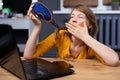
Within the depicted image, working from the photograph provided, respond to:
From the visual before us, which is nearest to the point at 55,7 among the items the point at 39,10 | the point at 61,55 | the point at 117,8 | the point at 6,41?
the point at 117,8

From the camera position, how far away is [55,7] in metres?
3.75

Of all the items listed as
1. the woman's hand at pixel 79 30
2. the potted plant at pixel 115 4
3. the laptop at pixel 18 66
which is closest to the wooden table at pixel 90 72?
the laptop at pixel 18 66

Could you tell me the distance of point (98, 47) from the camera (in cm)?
128

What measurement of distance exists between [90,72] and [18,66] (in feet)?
1.11

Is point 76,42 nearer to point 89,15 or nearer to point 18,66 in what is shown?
point 89,15

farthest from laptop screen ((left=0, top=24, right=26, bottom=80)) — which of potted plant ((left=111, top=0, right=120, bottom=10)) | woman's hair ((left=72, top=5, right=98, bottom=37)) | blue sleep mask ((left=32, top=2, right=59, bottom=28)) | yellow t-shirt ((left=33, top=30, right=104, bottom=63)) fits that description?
potted plant ((left=111, top=0, right=120, bottom=10))

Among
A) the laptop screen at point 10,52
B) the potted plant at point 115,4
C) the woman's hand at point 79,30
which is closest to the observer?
the laptop screen at point 10,52

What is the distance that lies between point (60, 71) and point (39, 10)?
371mm

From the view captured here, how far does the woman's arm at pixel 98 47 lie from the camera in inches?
48.3

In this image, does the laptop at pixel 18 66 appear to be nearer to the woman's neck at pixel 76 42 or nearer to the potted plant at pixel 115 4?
the woman's neck at pixel 76 42

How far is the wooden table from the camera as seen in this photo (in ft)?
3.16

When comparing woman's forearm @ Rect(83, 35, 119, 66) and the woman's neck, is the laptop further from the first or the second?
the woman's neck

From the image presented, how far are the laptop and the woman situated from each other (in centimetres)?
26

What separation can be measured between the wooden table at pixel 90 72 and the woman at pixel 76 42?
0.09 meters
